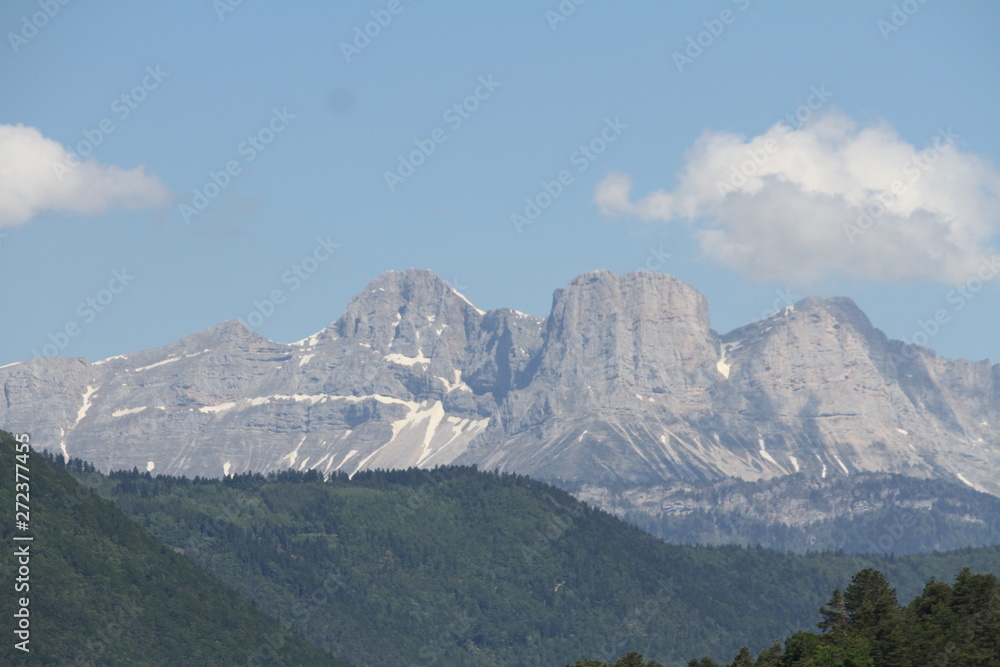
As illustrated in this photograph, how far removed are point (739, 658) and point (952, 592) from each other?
28321 millimetres

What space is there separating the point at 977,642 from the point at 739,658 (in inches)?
1371

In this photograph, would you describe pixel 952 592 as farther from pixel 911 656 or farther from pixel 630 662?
pixel 630 662

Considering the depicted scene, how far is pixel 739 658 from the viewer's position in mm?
199625

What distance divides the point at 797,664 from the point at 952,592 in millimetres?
30412

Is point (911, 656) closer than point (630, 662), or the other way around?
point (911, 656)

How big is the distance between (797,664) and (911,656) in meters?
12.8

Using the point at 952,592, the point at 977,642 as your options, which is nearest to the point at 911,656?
the point at 977,642

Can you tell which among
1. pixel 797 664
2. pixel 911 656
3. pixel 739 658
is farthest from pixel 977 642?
pixel 739 658

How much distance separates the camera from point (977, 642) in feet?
571

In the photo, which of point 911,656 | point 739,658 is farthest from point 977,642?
point 739,658

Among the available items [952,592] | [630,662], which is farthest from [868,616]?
[630,662]

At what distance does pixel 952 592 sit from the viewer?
654 feet

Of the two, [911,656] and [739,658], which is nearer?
[911,656]

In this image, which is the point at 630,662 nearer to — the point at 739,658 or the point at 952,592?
the point at 739,658
